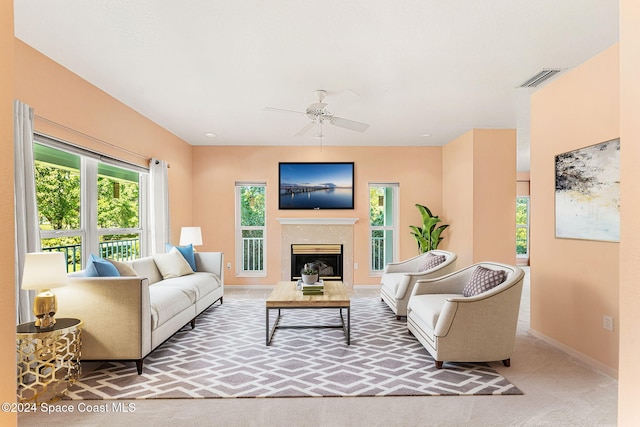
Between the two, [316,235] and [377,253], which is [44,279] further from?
[377,253]

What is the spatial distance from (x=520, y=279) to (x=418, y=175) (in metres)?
4.11

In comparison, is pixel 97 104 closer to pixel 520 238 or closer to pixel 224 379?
pixel 224 379

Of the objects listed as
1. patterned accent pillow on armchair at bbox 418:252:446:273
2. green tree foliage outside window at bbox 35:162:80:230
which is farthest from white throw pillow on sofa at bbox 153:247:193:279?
patterned accent pillow on armchair at bbox 418:252:446:273

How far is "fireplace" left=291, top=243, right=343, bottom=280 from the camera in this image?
6.95 m

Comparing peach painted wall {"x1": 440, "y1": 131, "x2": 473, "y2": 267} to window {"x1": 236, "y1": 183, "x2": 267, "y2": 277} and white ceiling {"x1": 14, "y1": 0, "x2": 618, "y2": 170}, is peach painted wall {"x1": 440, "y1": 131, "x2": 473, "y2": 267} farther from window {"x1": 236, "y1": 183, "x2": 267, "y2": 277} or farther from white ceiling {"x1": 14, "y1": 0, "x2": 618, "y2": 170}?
window {"x1": 236, "y1": 183, "x2": 267, "y2": 277}

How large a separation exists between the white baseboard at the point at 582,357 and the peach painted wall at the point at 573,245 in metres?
0.03

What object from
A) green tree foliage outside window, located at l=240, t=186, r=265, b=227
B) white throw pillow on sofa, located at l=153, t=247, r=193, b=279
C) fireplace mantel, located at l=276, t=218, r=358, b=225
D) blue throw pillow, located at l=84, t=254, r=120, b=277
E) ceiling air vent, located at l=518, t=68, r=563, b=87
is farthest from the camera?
green tree foliage outside window, located at l=240, t=186, r=265, b=227

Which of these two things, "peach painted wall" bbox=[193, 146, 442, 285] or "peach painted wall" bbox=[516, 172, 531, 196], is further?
"peach painted wall" bbox=[516, 172, 531, 196]

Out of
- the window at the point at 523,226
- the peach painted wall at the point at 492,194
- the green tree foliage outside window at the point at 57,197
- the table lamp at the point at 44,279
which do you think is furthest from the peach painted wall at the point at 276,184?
the window at the point at 523,226

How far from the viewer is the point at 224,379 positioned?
9.73 ft

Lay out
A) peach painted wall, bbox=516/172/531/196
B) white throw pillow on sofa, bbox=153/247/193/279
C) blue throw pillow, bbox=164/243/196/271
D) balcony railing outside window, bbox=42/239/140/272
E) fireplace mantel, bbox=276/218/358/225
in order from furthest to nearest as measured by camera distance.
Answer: peach painted wall, bbox=516/172/531/196 < fireplace mantel, bbox=276/218/358/225 < blue throw pillow, bbox=164/243/196/271 < white throw pillow on sofa, bbox=153/247/193/279 < balcony railing outside window, bbox=42/239/140/272

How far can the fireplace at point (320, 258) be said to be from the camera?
6949 mm

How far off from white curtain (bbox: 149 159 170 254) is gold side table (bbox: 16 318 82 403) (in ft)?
8.17

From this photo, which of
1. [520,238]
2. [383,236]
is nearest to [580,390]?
[383,236]
